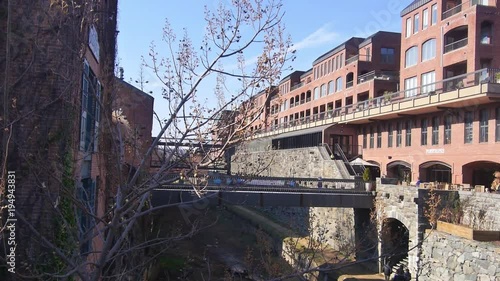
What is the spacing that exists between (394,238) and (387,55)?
29.0 meters

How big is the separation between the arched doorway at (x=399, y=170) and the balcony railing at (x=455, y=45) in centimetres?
848

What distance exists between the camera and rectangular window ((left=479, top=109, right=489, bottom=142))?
25469 millimetres

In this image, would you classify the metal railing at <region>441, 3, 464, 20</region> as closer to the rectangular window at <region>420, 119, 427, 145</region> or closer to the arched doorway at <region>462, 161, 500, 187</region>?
the rectangular window at <region>420, 119, 427, 145</region>

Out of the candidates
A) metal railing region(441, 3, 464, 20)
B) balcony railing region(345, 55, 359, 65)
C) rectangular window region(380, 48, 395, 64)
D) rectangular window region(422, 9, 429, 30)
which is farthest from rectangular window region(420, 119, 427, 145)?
rectangular window region(380, 48, 395, 64)

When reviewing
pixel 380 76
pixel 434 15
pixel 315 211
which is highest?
pixel 434 15

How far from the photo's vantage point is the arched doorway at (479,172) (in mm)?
27219

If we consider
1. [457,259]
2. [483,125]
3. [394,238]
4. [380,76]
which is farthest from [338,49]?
[457,259]

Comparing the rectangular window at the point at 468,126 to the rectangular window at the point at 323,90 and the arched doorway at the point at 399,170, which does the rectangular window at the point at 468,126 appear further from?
the rectangular window at the point at 323,90

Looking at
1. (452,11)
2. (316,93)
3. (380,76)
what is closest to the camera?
(452,11)

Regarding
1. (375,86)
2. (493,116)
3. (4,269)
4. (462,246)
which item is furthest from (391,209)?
(375,86)

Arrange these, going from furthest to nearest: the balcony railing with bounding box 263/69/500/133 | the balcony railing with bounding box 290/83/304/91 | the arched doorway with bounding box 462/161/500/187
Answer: the balcony railing with bounding box 290/83/304/91 → the arched doorway with bounding box 462/161/500/187 → the balcony railing with bounding box 263/69/500/133

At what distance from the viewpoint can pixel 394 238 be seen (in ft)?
70.7

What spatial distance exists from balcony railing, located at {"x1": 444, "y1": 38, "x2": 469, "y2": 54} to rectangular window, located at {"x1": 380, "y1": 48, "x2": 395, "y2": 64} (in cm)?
1542

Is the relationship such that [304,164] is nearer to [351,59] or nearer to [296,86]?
[351,59]
